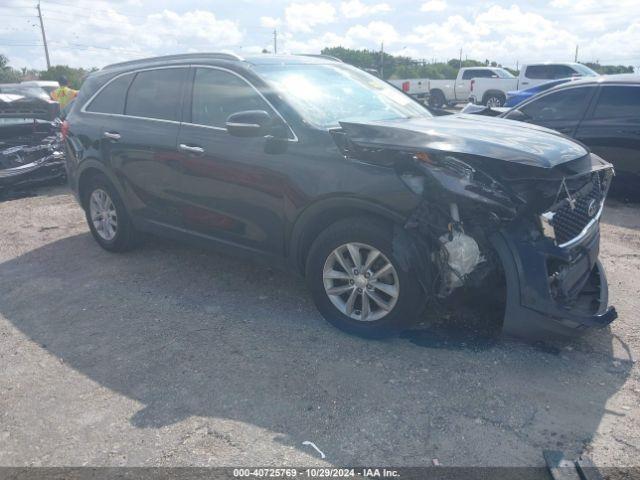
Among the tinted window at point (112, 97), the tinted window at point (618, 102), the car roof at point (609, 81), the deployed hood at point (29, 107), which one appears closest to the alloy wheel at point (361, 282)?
the tinted window at point (112, 97)

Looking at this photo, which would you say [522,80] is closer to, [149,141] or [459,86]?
[459,86]

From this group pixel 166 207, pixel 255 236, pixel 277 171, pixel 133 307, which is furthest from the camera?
pixel 166 207

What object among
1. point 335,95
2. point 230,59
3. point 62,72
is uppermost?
point 230,59

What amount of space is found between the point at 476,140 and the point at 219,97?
2142 mm

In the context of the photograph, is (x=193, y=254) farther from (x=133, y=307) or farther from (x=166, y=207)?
(x=133, y=307)

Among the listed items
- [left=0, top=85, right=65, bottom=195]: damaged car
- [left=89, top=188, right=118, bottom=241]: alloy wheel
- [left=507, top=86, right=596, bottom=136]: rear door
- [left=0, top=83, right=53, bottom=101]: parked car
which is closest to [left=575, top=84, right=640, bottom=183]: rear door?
[left=507, top=86, right=596, bottom=136]: rear door

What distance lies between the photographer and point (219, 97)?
14.6 ft

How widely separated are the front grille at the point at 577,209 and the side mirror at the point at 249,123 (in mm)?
1981

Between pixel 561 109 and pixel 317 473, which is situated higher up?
pixel 561 109

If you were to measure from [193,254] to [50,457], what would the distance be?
3000mm

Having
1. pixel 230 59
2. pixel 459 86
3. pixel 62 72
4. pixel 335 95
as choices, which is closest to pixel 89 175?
pixel 230 59

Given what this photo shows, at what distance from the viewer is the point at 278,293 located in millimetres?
4605

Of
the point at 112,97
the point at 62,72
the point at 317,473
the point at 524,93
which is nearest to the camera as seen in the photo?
the point at 317,473

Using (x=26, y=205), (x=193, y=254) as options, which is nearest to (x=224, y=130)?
(x=193, y=254)
